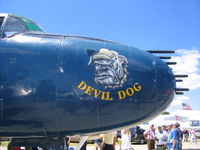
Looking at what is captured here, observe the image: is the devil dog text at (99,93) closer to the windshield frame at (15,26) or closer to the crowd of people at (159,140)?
the windshield frame at (15,26)

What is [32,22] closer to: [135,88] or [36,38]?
[36,38]

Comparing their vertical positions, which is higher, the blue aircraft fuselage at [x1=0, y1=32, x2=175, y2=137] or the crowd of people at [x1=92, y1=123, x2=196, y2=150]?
the blue aircraft fuselage at [x1=0, y1=32, x2=175, y2=137]

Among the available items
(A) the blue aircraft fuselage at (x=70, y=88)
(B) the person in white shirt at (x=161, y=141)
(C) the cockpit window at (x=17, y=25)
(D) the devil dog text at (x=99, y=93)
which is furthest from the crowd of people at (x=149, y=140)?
(C) the cockpit window at (x=17, y=25)

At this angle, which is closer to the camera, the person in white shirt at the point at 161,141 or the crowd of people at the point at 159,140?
the crowd of people at the point at 159,140

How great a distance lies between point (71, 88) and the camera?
164 inches

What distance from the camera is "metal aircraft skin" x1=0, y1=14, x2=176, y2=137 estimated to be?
4.11 meters

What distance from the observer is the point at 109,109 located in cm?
419

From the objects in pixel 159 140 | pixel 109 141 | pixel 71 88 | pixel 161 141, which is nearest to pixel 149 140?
pixel 159 140

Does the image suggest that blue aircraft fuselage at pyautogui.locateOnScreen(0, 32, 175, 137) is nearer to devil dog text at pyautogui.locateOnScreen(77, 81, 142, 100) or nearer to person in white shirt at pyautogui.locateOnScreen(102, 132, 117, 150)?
devil dog text at pyautogui.locateOnScreen(77, 81, 142, 100)

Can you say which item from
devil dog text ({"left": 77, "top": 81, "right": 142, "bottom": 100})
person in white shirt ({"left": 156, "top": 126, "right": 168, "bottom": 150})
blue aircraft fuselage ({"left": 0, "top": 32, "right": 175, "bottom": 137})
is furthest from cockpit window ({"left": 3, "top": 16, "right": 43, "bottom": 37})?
person in white shirt ({"left": 156, "top": 126, "right": 168, "bottom": 150})

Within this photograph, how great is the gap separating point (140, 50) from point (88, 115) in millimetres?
1657

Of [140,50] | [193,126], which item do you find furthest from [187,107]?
[140,50]

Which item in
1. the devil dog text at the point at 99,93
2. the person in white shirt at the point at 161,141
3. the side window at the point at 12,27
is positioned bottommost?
the person in white shirt at the point at 161,141

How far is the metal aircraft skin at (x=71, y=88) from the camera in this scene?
13.5ft
